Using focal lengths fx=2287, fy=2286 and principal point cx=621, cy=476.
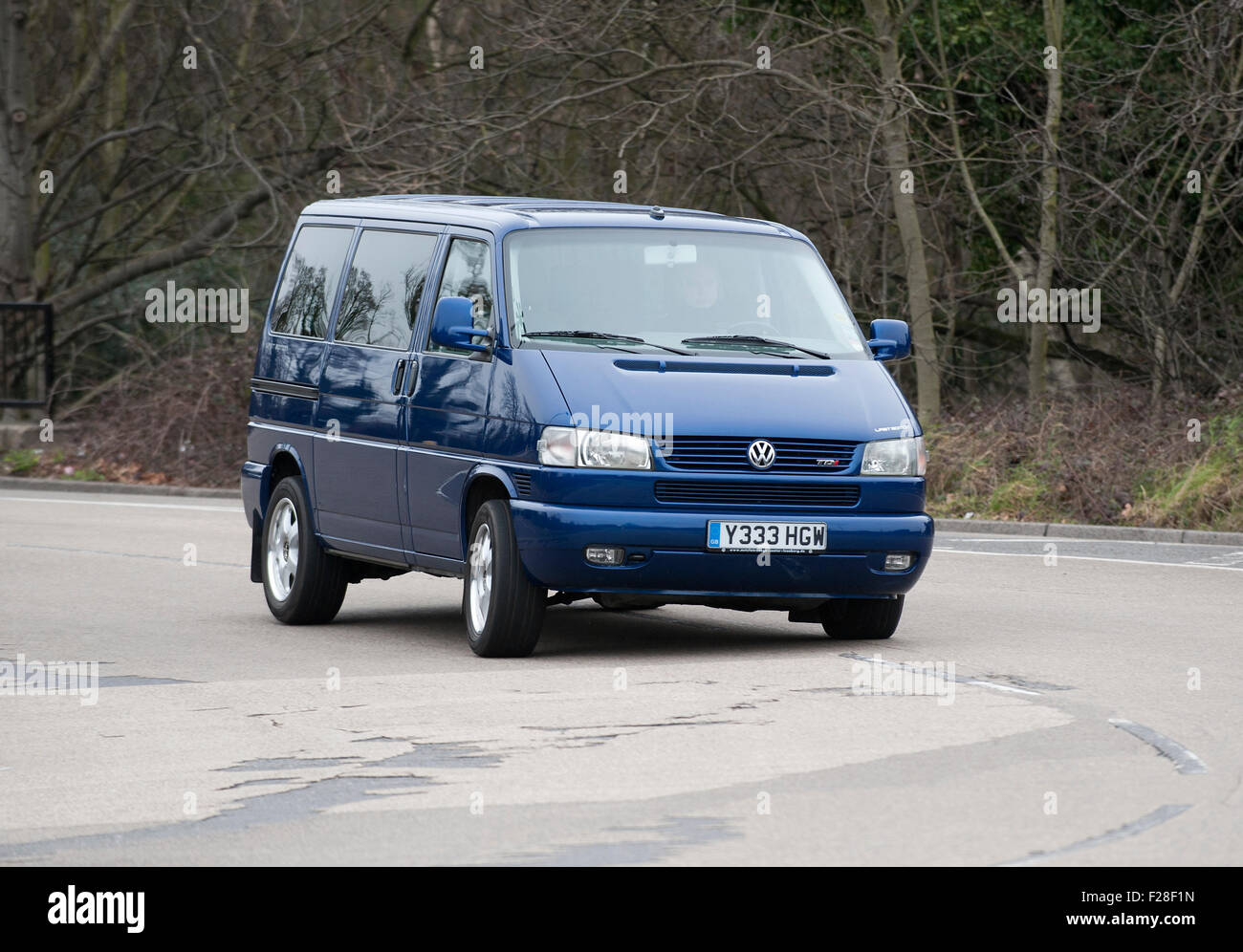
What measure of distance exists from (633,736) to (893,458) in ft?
9.72

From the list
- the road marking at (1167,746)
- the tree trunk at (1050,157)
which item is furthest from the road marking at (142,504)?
the road marking at (1167,746)

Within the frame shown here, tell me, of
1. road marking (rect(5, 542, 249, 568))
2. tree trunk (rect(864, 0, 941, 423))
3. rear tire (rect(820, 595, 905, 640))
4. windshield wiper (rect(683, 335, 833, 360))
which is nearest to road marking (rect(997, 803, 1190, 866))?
rear tire (rect(820, 595, 905, 640))

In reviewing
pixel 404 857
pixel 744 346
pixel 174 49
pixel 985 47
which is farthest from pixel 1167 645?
pixel 174 49

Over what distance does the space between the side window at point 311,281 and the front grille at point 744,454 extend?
3.06m

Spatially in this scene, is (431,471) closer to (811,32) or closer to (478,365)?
(478,365)

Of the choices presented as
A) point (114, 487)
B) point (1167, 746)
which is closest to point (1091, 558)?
point (1167, 746)

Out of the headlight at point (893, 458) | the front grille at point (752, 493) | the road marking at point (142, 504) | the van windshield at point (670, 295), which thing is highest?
the van windshield at point (670, 295)

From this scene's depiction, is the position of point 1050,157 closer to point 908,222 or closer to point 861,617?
point 908,222

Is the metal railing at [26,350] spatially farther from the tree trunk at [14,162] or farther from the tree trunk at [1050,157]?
the tree trunk at [1050,157]

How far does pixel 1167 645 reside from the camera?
1174 cm

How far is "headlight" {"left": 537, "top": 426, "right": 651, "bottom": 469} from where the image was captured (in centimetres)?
1077

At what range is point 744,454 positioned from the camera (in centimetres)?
1094

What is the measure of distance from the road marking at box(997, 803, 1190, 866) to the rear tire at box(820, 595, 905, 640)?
444 cm

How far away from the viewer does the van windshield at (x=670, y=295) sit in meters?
11.5
